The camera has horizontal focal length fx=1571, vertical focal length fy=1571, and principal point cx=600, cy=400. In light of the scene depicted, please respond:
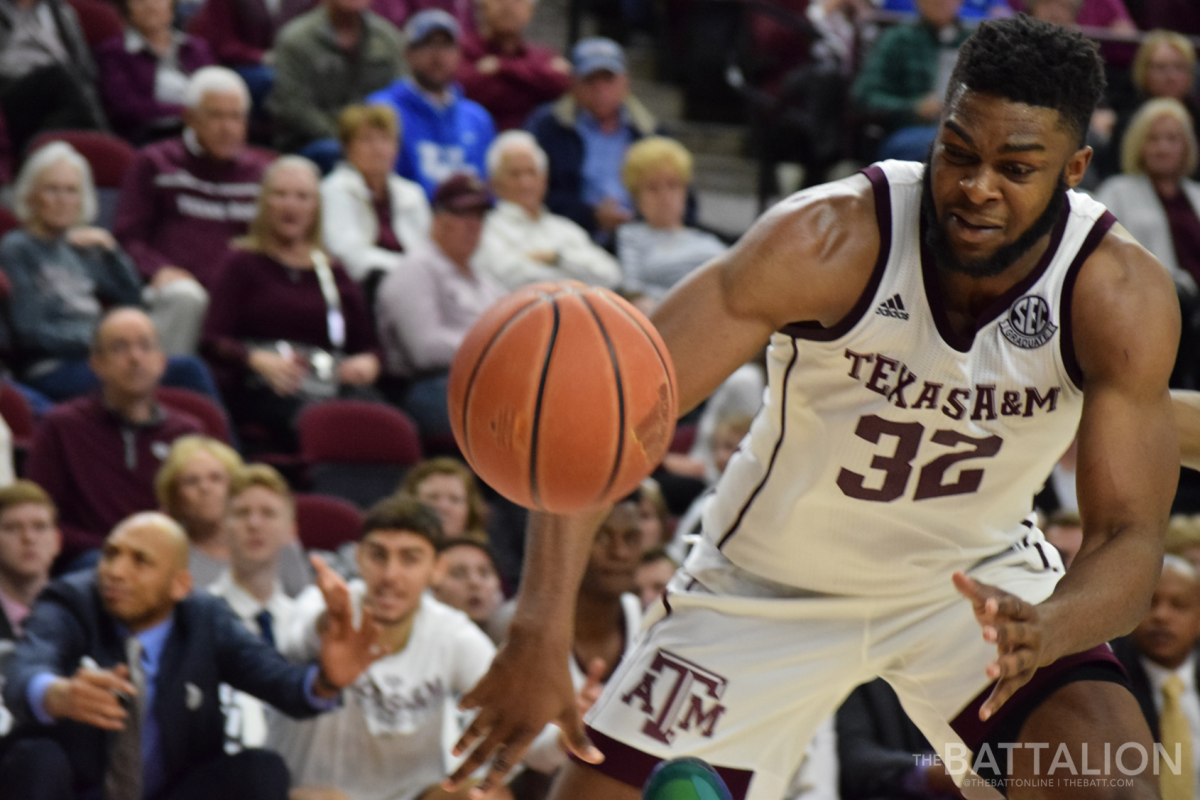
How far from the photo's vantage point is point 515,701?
2.89m

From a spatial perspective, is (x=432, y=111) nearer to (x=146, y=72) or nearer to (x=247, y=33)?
(x=247, y=33)

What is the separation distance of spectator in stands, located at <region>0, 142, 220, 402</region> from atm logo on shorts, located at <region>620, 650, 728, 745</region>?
3.75 meters

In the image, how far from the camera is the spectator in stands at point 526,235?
7.68 meters

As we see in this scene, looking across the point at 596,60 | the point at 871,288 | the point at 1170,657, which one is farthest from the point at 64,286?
the point at 1170,657

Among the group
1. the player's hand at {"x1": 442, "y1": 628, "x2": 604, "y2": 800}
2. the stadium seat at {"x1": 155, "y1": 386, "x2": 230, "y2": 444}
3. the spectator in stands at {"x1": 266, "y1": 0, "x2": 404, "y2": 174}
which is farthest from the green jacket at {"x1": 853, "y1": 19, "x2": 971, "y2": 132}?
the player's hand at {"x1": 442, "y1": 628, "x2": 604, "y2": 800}

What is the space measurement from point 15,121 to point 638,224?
10.5ft

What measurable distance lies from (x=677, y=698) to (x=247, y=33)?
6657 mm

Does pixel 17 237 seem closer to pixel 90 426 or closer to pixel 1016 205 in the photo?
pixel 90 426

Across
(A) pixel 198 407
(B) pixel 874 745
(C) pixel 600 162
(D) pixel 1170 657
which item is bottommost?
(B) pixel 874 745

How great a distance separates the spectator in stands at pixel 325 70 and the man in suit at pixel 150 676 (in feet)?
12.6

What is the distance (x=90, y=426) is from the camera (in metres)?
6.02

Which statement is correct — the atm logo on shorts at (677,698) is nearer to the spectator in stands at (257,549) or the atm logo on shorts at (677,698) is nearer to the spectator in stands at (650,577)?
the spectator in stands at (257,549)

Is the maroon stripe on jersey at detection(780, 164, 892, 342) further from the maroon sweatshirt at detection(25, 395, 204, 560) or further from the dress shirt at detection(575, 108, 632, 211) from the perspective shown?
the dress shirt at detection(575, 108, 632, 211)

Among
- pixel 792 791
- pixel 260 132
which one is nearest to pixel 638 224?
pixel 260 132
